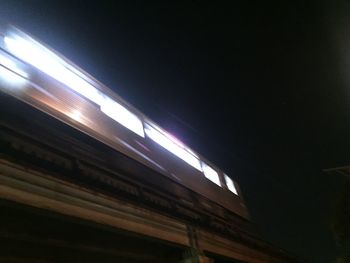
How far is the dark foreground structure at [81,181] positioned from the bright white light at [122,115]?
0.09 ft

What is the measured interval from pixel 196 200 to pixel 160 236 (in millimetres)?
2543

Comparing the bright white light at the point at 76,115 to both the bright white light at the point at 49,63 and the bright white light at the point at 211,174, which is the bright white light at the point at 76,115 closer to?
the bright white light at the point at 49,63

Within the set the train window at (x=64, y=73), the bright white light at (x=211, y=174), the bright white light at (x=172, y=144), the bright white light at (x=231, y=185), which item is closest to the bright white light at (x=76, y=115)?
the train window at (x=64, y=73)

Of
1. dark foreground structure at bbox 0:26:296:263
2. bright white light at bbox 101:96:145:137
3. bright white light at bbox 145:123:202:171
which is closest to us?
dark foreground structure at bbox 0:26:296:263

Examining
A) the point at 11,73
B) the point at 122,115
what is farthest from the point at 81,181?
the point at 122,115

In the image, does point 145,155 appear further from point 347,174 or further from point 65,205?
point 347,174

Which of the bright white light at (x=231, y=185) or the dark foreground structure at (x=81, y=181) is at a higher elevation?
the bright white light at (x=231, y=185)

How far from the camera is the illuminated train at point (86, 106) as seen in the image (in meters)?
3.57

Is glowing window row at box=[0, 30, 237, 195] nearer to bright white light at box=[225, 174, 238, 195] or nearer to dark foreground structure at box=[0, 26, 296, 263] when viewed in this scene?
dark foreground structure at box=[0, 26, 296, 263]

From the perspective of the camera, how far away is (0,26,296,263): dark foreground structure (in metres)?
2.71

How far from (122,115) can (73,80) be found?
1.18 metres

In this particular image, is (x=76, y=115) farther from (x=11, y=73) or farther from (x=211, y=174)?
(x=211, y=174)

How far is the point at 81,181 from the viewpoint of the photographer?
3.21m

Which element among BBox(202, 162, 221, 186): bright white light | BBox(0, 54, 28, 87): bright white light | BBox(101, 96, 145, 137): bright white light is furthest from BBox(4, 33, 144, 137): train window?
BBox(202, 162, 221, 186): bright white light
